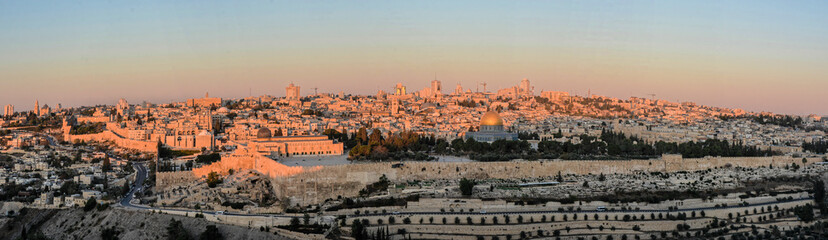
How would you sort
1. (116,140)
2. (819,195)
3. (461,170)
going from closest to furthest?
(819,195) < (461,170) < (116,140)

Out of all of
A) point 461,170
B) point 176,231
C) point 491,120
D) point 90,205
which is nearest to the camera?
point 176,231

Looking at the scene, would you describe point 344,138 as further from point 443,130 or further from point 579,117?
point 579,117

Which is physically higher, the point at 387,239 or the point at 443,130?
the point at 443,130

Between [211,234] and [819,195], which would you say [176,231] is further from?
[819,195]

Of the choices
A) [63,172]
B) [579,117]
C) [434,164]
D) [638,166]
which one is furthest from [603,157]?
[579,117]

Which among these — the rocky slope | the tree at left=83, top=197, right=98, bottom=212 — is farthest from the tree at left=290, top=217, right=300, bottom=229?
the tree at left=83, top=197, right=98, bottom=212

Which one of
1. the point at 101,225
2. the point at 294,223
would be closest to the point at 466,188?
the point at 294,223
